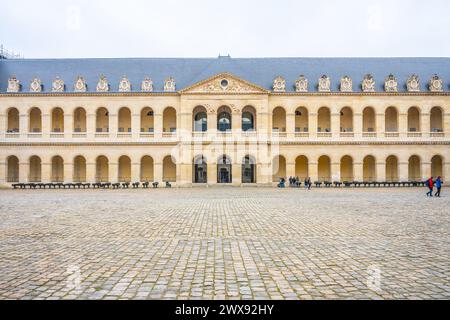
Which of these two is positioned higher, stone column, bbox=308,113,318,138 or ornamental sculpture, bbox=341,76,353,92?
ornamental sculpture, bbox=341,76,353,92

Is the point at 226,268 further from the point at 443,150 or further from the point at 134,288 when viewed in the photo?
the point at 443,150

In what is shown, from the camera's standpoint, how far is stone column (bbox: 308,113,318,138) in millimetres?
41438

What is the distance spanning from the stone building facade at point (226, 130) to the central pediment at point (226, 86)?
4.4 inches

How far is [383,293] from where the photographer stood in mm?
4941

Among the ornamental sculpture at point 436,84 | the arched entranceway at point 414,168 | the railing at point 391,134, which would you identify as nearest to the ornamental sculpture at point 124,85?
the railing at point 391,134

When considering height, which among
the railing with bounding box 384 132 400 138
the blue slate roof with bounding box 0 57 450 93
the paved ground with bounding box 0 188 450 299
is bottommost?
the paved ground with bounding box 0 188 450 299

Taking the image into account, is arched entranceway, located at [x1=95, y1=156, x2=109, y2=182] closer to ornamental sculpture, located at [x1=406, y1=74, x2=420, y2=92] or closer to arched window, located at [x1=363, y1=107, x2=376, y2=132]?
arched window, located at [x1=363, y1=107, x2=376, y2=132]

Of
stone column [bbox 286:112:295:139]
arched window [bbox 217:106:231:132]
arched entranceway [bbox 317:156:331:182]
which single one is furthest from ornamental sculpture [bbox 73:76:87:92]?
arched entranceway [bbox 317:156:331:182]

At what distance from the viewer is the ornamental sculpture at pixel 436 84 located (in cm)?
4131

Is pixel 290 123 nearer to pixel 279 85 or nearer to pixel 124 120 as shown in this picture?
pixel 279 85

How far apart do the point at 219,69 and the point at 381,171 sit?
2211 centimetres

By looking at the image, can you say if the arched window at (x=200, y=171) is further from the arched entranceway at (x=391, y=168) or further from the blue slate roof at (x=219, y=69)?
the arched entranceway at (x=391, y=168)

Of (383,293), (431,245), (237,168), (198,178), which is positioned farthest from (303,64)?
(383,293)

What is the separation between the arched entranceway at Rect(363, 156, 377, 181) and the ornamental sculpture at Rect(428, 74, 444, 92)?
10.2 meters
